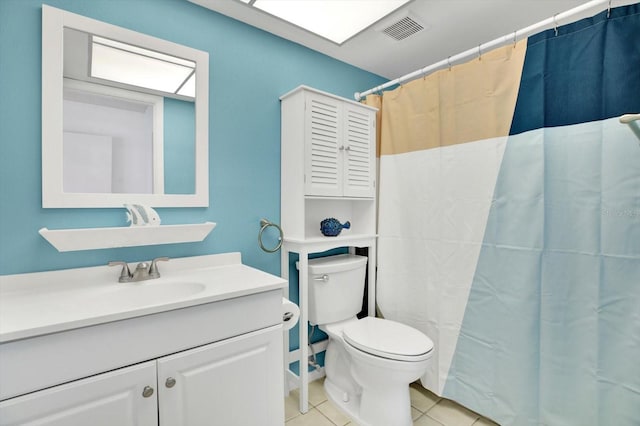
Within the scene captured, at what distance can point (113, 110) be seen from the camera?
1.37 meters

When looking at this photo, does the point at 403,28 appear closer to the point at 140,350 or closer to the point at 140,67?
the point at 140,67

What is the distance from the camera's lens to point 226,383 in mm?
1174

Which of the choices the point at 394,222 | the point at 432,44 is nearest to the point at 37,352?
the point at 394,222

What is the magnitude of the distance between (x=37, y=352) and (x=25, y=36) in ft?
3.83

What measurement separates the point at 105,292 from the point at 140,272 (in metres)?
0.15

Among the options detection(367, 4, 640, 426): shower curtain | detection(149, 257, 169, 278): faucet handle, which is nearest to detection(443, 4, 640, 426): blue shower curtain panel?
detection(367, 4, 640, 426): shower curtain

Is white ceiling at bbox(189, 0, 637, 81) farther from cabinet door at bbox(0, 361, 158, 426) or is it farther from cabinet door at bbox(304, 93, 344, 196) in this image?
cabinet door at bbox(0, 361, 158, 426)

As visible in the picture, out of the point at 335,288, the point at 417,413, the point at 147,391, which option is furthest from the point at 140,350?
the point at 417,413

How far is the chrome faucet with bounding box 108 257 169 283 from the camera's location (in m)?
1.31

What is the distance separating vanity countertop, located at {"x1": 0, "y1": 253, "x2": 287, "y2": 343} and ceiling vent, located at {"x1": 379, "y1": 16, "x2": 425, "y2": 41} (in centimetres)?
151

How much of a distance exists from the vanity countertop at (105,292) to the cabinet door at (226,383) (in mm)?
191

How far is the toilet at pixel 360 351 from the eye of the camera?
1482 millimetres

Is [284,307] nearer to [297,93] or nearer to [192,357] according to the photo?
[192,357]

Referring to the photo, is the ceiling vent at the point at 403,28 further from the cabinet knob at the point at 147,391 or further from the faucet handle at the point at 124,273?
the cabinet knob at the point at 147,391
